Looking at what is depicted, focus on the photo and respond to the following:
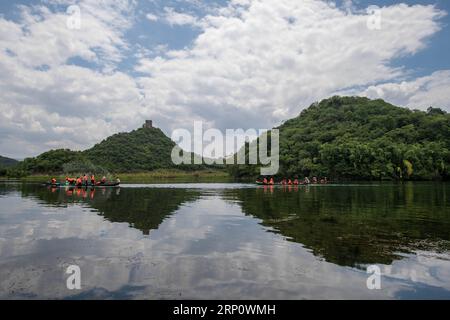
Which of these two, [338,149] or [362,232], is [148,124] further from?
[362,232]

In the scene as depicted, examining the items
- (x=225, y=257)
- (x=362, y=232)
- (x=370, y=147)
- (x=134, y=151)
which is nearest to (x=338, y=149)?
(x=370, y=147)

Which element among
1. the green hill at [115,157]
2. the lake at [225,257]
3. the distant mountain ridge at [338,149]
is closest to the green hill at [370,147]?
the distant mountain ridge at [338,149]

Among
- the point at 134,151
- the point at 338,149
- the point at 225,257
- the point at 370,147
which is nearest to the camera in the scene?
the point at 225,257

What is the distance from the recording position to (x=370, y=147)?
350 ft

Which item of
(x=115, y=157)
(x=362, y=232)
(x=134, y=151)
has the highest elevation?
(x=134, y=151)

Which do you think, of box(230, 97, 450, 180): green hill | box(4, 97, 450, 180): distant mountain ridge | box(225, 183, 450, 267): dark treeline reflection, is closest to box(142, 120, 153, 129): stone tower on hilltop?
box(4, 97, 450, 180): distant mountain ridge

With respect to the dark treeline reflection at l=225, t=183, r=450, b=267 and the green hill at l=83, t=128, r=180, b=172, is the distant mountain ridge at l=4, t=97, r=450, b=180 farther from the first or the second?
the dark treeline reflection at l=225, t=183, r=450, b=267

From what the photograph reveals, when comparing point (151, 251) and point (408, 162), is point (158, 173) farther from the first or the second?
point (151, 251)

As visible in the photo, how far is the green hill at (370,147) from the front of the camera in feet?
338

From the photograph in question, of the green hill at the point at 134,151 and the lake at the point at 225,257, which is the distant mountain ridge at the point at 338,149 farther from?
the lake at the point at 225,257

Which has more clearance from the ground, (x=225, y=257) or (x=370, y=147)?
(x=370, y=147)

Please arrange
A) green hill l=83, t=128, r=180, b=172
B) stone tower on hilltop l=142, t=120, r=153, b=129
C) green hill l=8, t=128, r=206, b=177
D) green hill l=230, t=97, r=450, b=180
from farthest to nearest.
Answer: stone tower on hilltop l=142, t=120, r=153, b=129 → green hill l=83, t=128, r=180, b=172 → green hill l=8, t=128, r=206, b=177 → green hill l=230, t=97, r=450, b=180

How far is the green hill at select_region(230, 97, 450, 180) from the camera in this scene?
103m
